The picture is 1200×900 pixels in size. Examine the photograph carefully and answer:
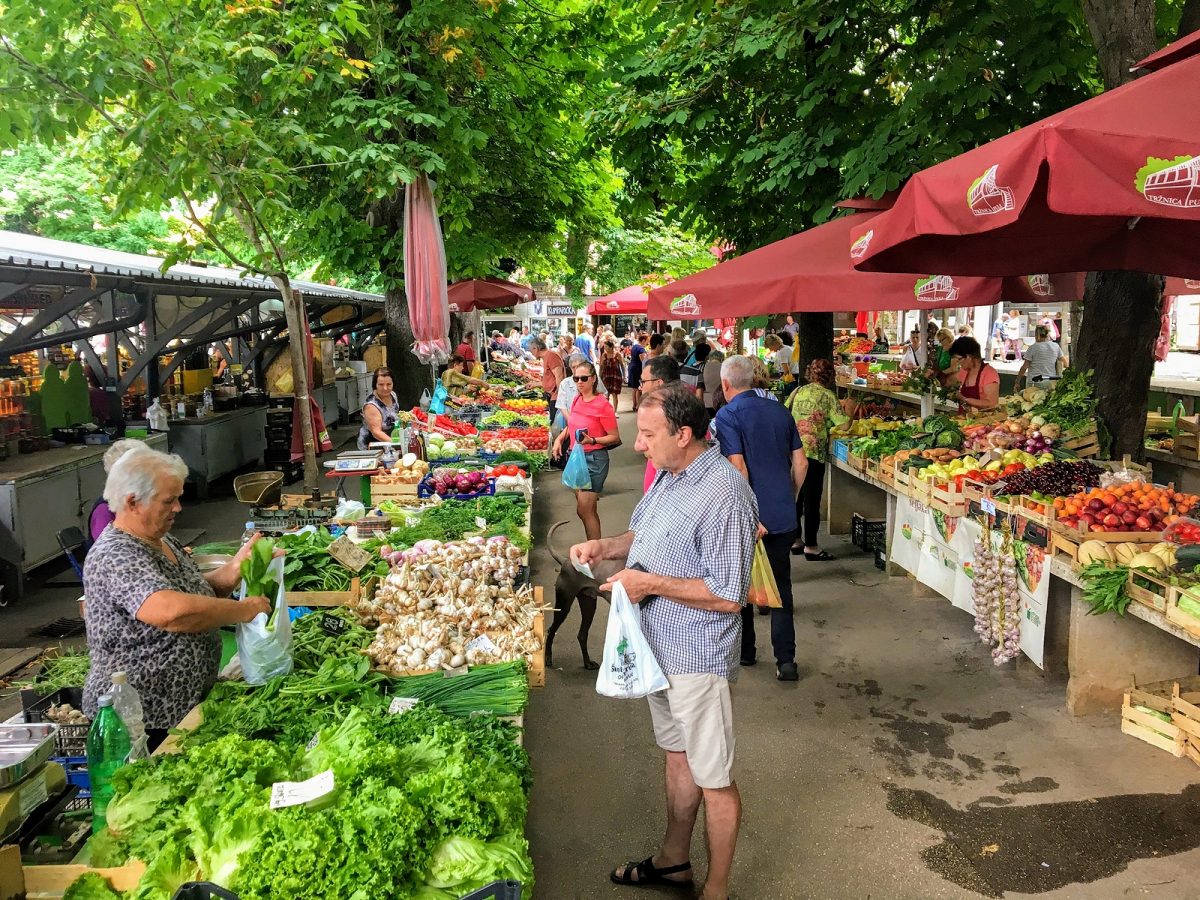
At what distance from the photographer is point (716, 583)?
11.1 ft

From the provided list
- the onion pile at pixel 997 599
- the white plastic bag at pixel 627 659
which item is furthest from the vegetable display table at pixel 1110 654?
the white plastic bag at pixel 627 659

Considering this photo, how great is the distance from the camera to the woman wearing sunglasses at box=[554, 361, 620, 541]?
8.66 m

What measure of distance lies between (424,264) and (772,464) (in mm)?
4654

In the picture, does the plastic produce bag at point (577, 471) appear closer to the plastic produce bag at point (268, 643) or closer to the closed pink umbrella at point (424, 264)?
Result: the closed pink umbrella at point (424, 264)

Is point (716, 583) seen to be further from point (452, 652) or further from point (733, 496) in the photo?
point (452, 652)

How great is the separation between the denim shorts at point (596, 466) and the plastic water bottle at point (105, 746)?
5.88m

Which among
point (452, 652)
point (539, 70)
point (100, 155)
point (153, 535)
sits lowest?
point (452, 652)

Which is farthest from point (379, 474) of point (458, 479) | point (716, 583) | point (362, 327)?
point (362, 327)

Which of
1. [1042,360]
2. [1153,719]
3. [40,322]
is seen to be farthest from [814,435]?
[1042,360]

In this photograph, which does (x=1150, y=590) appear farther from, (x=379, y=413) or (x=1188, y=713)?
(x=379, y=413)

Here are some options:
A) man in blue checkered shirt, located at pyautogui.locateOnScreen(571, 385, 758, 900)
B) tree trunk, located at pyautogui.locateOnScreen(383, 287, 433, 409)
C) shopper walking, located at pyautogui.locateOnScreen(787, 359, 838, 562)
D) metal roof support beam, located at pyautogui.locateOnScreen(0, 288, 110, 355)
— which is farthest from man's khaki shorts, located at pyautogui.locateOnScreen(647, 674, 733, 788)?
tree trunk, located at pyautogui.locateOnScreen(383, 287, 433, 409)

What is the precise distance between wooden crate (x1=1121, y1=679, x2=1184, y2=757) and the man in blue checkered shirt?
2.94 metres

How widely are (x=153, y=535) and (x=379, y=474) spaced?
16.0 ft

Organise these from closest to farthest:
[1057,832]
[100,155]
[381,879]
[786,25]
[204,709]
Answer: [381,879] < [204,709] < [1057,832] < [100,155] < [786,25]
